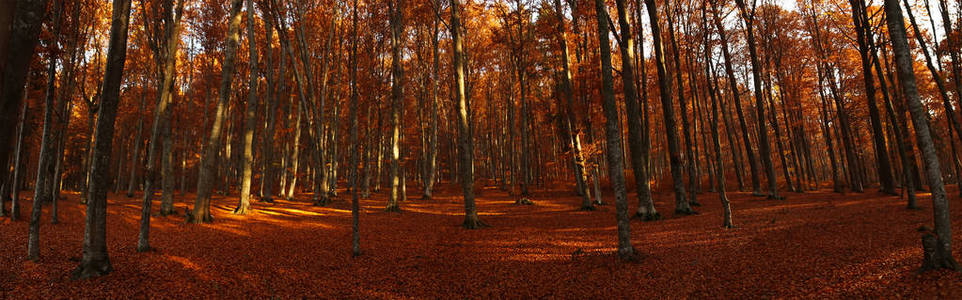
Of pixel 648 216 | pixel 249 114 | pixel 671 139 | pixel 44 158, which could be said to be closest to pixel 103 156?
pixel 44 158

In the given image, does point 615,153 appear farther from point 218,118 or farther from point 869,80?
point 869,80

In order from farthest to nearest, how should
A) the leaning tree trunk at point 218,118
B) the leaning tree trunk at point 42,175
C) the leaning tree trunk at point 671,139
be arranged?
the leaning tree trunk at point 671,139
the leaning tree trunk at point 218,118
the leaning tree trunk at point 42,175

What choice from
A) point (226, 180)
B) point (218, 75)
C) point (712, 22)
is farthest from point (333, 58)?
point (712, 22)

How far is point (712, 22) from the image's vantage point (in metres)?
15.0

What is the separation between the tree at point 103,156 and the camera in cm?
501

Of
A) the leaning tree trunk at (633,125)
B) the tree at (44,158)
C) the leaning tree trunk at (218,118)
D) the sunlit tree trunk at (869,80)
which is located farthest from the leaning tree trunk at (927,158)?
the leaning tree trunk at (218,118)

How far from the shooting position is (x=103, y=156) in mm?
5227

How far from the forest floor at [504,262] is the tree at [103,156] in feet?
0.92

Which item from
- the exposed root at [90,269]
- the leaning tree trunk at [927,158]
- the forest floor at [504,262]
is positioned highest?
the leaning tree trunk at [927,158]

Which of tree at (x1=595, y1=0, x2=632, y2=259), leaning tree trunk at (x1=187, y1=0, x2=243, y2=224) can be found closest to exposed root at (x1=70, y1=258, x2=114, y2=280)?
leaning tree trunk at (x1=187, y1=0, x2=243, y2=224)

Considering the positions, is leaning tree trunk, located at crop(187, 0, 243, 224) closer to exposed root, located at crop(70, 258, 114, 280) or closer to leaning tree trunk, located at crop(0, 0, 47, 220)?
exposed root, located at crop(70, 258, 114, 280)

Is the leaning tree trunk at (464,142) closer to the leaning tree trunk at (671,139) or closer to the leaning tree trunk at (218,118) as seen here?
the leaning tree trunk at (218,118)

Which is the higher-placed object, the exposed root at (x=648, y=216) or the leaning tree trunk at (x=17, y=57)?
the leaning tree trunk at (x=17, y=57)

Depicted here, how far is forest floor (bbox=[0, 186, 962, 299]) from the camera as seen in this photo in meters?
4.56
